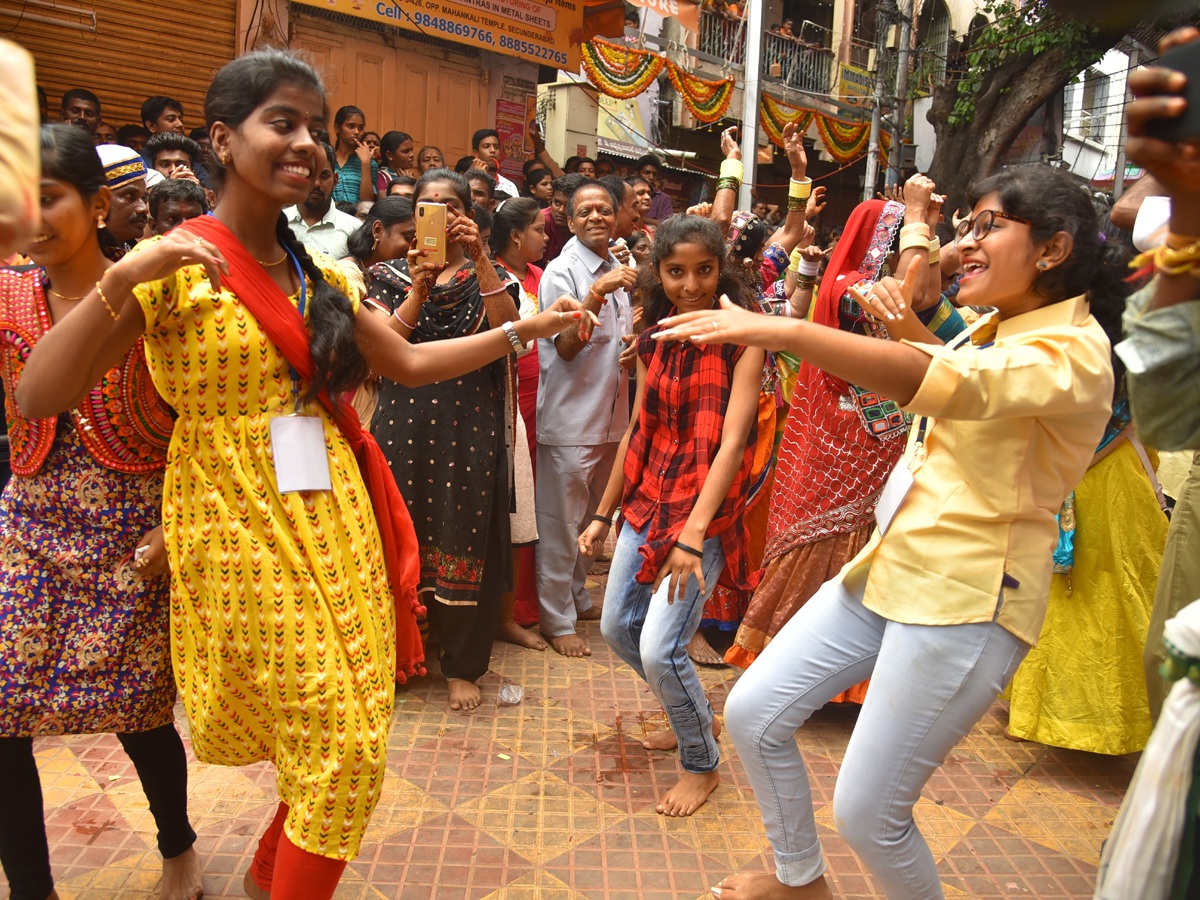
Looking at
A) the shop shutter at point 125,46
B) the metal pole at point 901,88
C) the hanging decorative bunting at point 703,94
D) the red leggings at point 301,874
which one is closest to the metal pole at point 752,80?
the hanging decorative bunting at point 703,94

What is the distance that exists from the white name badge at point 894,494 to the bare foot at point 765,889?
3.61ft

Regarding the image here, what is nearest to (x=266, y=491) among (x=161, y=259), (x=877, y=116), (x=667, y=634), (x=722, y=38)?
(x=161, y=259)

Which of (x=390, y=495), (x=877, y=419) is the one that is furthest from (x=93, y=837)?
(x=877, y=419)

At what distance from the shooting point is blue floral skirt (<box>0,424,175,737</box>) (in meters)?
2.28

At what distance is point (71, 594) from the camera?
7.66ft

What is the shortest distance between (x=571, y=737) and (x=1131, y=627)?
Answer: 2.31 meters

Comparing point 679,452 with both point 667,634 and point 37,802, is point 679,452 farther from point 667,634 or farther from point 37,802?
point 37,802

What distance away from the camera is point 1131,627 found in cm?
370

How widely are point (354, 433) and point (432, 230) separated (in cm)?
135

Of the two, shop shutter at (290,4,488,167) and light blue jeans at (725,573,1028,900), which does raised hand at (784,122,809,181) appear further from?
shop shutter at (290,4,488,167)

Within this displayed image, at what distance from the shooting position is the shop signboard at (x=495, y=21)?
9.29 m

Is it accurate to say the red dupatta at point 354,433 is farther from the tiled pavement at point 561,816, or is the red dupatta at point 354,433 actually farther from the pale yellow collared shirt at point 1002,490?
the pale yellow collared shirt at point 1002,490

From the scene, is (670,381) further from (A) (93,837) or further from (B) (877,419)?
(A) (93,837)

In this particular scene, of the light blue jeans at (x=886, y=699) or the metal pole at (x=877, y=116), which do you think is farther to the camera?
the metal pole at (x=877, y=116)
